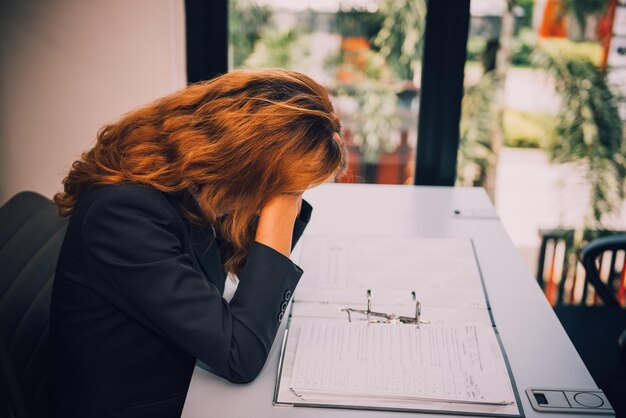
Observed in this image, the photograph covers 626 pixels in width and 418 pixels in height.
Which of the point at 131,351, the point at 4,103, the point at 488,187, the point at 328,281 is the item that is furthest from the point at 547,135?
the point at 4,103

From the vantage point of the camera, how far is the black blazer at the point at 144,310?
3.07ft

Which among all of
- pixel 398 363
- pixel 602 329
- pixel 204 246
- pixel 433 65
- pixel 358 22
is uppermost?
pixel 358 22

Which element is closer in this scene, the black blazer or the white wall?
the black blazer

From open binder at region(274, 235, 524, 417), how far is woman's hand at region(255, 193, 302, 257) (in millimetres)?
154

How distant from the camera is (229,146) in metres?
0.99

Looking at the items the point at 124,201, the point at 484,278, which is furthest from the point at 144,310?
the point at 484,278

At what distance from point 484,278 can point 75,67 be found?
135cm

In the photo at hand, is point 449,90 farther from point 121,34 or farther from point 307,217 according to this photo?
point 121,34

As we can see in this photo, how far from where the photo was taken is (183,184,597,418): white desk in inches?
35.7

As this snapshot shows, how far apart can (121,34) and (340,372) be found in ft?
4.39

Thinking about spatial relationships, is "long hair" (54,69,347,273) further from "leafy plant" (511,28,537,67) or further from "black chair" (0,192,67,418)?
"leafy plant" (511,28,537,67)

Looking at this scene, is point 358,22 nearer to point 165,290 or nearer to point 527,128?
point 527,128

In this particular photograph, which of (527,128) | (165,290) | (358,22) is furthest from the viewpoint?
(527,128)

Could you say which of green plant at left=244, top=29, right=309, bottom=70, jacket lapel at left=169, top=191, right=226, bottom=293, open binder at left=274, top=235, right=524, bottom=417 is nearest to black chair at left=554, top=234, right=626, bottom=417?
open binder at left=274, top=235, right=524, bottom=417
